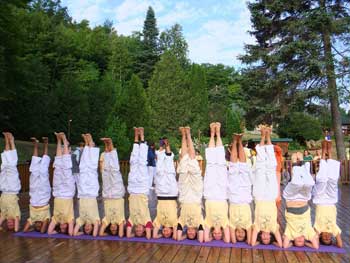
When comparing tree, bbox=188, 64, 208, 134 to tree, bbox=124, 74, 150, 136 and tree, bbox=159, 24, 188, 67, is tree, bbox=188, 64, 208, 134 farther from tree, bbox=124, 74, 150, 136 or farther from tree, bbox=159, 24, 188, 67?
tree, bbox=124, 74, 150, 136

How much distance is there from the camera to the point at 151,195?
10266 millimetres

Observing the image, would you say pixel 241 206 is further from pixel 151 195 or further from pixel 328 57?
pixel 328 57

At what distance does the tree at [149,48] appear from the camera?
140 ft

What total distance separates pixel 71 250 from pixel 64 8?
4758 cm

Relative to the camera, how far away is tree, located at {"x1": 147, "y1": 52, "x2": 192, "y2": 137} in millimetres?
30234

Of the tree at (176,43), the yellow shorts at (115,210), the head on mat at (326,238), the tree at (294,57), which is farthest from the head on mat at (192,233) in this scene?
the tree at (176,43)

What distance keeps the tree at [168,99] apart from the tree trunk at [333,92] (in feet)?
50.5

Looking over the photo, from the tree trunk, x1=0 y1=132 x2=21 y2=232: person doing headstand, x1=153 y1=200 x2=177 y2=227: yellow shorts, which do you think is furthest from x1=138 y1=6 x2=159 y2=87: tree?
x1=153 y1=200 x2=177 y2=227: yellow shorts

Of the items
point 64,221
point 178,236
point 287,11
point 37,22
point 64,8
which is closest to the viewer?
point 178,236

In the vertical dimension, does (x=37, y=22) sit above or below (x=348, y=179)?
above

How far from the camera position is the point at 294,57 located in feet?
56.9

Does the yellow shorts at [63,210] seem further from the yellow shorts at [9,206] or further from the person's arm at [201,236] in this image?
the person's arm at [201,236]

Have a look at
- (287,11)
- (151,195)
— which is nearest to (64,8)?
(287,11)

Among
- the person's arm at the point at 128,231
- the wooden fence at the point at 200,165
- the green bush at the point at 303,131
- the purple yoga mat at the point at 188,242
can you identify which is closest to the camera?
the purple yoga mat at the point at 188,242
